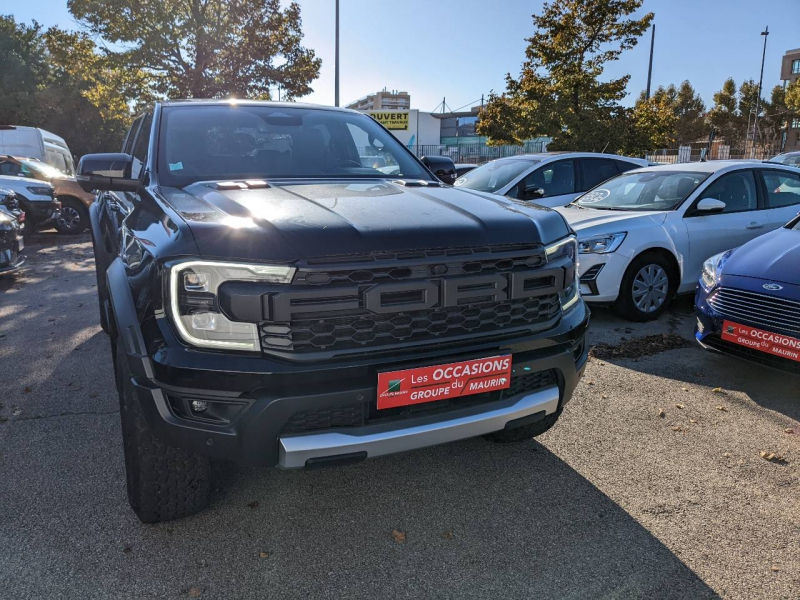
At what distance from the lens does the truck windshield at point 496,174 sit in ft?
27.4

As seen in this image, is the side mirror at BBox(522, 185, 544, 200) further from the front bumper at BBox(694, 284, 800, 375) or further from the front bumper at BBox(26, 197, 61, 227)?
the front bumper at BBox(26, 197, 61, 227)

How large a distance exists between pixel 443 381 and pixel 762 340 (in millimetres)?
2811

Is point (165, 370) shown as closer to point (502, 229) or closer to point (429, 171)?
point (502, 229)

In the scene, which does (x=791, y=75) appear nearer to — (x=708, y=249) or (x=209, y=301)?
(x=708, y=249)

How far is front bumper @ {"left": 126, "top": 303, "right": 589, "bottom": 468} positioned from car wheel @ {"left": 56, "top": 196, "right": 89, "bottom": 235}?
40.2 feet

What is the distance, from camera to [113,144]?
121 feet

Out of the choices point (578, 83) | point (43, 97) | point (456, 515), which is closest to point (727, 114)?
point (578, 83)

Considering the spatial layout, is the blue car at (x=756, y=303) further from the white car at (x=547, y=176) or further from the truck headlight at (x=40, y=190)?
the truck headlight at (x=40, y=190)

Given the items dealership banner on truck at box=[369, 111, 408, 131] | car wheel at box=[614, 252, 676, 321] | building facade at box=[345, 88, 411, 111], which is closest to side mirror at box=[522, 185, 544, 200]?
car wheel at box=[614, 252, 676, 321]

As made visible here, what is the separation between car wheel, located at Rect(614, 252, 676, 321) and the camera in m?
5.84

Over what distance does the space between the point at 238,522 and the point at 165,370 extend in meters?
0.94

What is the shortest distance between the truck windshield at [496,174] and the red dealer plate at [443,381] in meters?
6.09

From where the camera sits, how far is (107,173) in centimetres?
325

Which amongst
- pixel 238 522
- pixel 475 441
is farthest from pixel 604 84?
pixel 238 522
